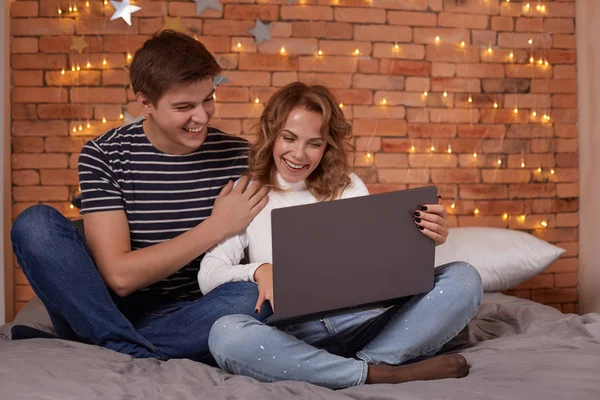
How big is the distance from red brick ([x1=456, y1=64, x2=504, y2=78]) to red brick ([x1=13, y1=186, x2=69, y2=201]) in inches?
67.4

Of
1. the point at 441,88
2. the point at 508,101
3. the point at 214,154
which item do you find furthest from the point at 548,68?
the point at 214,154

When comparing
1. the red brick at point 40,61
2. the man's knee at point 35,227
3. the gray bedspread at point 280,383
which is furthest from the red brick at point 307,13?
the gray bedspread at point 280,383

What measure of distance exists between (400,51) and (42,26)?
4.77 ft

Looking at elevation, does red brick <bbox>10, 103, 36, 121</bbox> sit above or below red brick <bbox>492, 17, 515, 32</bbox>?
below

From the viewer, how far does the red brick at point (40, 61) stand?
2713mm

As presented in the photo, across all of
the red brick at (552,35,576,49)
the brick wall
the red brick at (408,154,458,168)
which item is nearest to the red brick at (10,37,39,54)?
the brick wall

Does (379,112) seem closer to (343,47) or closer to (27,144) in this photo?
(343,47)

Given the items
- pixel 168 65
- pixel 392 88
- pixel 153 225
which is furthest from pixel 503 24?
pixel 153 225

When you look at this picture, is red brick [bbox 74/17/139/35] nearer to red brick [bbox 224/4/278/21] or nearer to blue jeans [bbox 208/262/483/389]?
red brick [bbox 224/4/278/21]

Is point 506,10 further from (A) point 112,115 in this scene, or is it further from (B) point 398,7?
(A) point 112,115

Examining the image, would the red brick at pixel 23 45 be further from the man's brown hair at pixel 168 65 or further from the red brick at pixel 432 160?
the red brick at pixel 432 160

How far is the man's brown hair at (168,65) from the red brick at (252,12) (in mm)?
1130

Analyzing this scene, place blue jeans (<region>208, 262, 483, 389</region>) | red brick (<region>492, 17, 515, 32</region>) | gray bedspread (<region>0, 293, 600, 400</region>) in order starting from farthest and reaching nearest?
1. red brick (<region>492, 17, 515, 32</region>)
2. blue jeans (<region>208, 262, 483, 389</region>)
3. gray bedspread (<region>0, 293, 600, 400</region>)

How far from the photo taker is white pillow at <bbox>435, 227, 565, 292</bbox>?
2336mm
